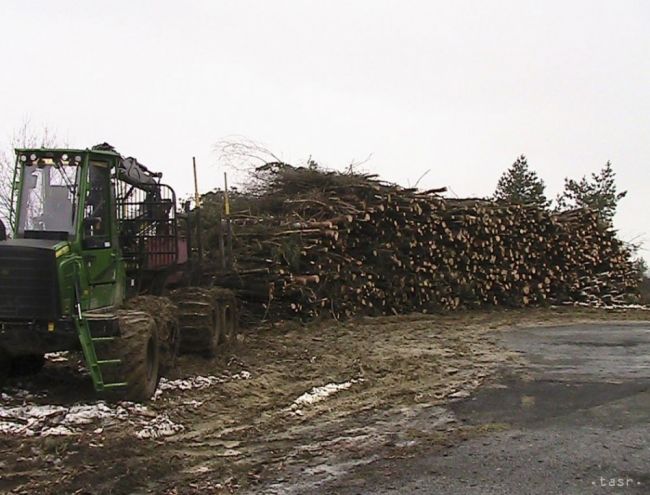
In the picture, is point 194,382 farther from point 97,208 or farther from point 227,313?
point 227,313

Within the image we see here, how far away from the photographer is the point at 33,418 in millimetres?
6566

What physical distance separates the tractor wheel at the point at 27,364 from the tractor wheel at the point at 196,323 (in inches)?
69.4

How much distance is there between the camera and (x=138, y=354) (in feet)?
23.2

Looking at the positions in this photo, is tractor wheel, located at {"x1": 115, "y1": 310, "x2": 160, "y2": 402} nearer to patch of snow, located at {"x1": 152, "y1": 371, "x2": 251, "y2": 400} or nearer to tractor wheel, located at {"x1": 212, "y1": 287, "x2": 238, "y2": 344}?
patch of snow, located at {"x1": 152, "y1": 371, "x2": 251, "y2": 400}

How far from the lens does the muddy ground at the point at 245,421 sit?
5215 mm

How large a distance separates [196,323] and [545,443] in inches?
202

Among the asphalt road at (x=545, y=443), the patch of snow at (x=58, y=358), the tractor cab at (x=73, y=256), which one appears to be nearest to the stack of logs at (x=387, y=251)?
the patch of snow at (x=58, y=358)

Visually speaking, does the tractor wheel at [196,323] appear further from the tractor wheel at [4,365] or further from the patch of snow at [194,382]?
the tractor wheel at [4,365]

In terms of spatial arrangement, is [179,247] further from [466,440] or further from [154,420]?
[466,440]

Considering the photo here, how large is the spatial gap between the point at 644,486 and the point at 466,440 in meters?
1.52

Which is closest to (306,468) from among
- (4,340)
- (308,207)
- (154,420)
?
(154,420)

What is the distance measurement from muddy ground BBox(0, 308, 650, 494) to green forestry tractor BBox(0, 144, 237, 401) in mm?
430

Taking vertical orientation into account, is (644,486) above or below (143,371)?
below

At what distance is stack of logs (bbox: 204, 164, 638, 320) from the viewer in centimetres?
1407
